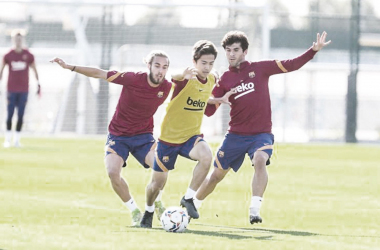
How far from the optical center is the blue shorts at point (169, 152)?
9.07m

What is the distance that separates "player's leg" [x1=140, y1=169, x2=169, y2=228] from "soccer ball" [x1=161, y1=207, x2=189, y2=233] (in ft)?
1.83

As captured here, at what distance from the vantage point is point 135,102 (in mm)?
9305

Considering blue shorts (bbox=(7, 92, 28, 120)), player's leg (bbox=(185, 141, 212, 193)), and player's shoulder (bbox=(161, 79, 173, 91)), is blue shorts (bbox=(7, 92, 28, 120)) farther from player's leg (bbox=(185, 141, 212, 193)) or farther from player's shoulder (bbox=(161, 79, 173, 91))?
player's leg (bbox=(185, 141, 212, 193))

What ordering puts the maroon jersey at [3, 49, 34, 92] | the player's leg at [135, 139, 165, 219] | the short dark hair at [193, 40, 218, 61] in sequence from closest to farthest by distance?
the short dark hair at [193, 40, 218, 61] → the player's leg at [135, 139, 165, 219] → the maroon jersey at [3, 49, 34, 92]

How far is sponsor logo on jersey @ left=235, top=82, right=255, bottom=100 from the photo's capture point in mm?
9734

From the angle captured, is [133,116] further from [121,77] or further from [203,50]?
[203,50]

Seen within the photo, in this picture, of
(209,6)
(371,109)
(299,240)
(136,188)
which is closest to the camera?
(299,240)

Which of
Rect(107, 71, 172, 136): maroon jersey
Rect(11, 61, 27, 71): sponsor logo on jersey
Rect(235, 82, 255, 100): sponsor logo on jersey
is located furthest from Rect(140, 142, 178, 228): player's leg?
Rect(11, 61, 27, 71): sponsor logo on jersey

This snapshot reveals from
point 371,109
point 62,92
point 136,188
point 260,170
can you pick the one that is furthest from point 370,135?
point 260,170

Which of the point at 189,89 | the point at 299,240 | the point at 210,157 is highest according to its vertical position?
the point at 189,89

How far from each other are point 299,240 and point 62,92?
22.2 metres

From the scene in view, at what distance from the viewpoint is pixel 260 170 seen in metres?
9.16

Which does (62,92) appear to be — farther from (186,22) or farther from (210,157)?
(210,157)

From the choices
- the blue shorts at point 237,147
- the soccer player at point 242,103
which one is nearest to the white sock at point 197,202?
the soccer player at point 242,103
